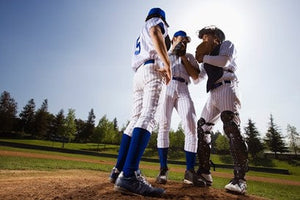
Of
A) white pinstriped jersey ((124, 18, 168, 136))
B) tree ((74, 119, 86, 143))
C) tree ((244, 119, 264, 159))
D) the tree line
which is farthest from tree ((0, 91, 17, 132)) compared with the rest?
white pinstriped jersey ((124, 18, 168, 136))

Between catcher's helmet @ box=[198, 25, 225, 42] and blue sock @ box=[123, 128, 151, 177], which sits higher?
catcher's helmet @ box=[198, 25, 225, 42]

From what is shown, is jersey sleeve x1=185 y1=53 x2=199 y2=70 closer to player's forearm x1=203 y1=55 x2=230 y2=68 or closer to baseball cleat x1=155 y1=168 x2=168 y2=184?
player's forearm x1=203 y1=55 x2=230 y2=68

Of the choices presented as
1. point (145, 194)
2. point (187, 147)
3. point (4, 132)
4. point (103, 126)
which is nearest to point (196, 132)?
point (187, 147)

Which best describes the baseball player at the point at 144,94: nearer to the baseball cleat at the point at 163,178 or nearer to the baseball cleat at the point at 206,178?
the baseball cleat at the point at 163,178

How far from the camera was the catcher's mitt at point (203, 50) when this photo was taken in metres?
3.75

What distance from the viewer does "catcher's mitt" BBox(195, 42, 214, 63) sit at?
3752mm

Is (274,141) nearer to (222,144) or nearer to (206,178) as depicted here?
(222,144)

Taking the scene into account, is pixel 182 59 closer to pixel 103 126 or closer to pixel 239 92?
pixel 239 92

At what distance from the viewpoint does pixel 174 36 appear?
4168mm

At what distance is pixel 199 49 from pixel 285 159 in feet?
177

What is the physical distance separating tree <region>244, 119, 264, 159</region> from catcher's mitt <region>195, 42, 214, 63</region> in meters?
41.8

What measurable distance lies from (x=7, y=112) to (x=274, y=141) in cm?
7689

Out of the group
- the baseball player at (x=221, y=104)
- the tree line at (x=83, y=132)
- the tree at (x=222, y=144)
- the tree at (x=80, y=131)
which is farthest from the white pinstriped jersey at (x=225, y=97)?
the tree at (x=80, y=131)

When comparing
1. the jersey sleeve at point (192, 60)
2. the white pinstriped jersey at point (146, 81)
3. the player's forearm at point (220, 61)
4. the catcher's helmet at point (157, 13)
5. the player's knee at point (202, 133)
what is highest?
the catcher's helmet at point (157, 13)
